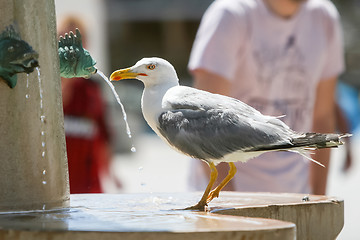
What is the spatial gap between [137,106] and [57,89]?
62.1ft

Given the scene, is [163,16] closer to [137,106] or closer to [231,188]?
[137,106]

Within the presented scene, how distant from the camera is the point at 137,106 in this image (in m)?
23.0

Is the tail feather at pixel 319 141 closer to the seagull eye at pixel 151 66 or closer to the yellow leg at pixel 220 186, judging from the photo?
the yellow leg at pixel 220 186

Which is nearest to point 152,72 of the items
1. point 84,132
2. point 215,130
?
point 215,130

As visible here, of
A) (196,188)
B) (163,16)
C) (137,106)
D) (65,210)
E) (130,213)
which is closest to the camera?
(130,213)

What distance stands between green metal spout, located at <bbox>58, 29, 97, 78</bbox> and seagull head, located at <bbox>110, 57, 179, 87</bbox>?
1.46 ft

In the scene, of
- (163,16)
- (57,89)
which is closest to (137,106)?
(163,16)

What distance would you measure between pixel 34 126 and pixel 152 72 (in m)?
0.57

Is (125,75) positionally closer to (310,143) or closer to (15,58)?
(15,58)

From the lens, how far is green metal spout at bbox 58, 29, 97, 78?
4.28 m

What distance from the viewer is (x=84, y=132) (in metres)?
7.14

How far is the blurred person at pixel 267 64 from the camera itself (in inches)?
211

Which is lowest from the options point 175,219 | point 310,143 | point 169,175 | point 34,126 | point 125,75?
point 169,175

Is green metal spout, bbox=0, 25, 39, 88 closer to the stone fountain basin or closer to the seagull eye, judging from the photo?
the seagull eye
